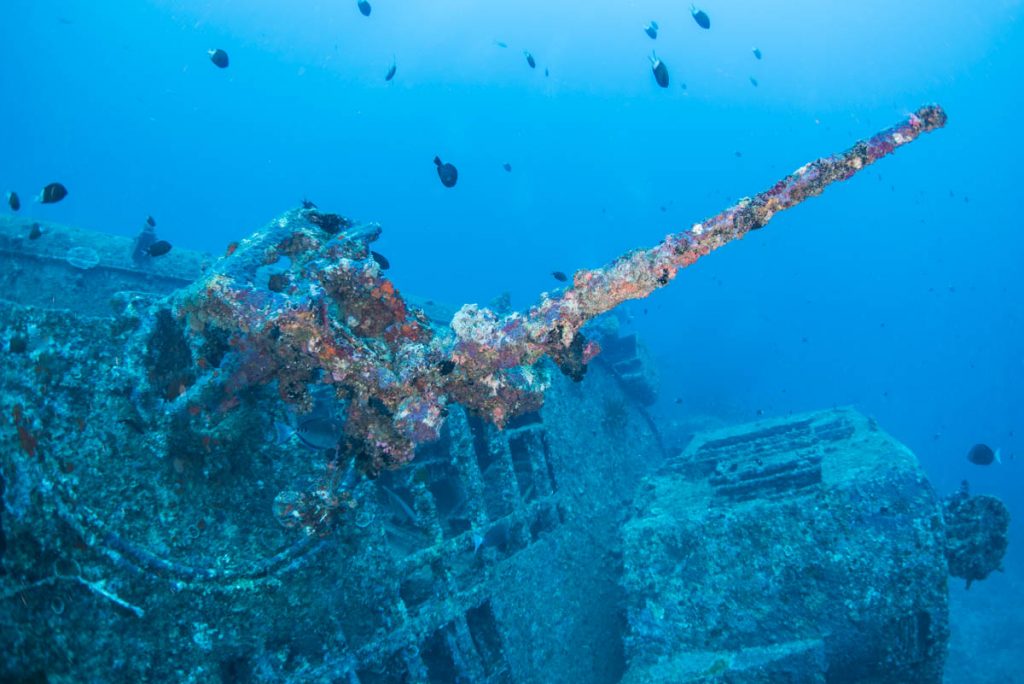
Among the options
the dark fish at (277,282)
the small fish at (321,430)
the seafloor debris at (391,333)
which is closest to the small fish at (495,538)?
the small fish at (321,430)

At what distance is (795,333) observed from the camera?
84.6 metres

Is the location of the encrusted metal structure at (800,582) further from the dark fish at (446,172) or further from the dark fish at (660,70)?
the dark fish at (660,70)

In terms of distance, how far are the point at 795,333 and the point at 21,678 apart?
94.6 metres

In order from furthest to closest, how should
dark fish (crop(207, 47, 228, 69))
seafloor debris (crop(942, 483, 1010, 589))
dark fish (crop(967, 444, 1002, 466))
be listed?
1. dark fish (crop(207, 47, 228, 69))
2. dark fish (crop(967, 444, 1002, 466))
3. seafloor debris (crop(942, 483, 1010, 589))

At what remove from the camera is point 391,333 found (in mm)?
3227

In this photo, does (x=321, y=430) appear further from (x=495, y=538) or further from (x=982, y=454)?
(x=982, y=454)

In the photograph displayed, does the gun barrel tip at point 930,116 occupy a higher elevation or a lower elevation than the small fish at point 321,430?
higher

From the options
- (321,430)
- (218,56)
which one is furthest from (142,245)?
(321,430)

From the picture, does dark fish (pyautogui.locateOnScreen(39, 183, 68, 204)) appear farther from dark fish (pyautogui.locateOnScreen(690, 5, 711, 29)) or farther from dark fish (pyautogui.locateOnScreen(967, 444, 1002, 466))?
dark fish (pyautogui.locateOnScreen(967, 444, 1002, 466))

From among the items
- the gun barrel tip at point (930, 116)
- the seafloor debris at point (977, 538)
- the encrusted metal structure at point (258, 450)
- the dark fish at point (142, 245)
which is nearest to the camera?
the gun barrel tip at point (930, 116)

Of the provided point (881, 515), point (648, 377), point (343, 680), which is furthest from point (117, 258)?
point (881, 515)

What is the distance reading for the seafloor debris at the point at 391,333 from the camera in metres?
2.87

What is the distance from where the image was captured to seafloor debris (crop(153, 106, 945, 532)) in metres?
2.87

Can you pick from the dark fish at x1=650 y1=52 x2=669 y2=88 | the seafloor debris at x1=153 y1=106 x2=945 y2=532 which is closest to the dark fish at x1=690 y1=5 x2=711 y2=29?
the dark fish at x1=650 y1=52 x2=669 y2=88
